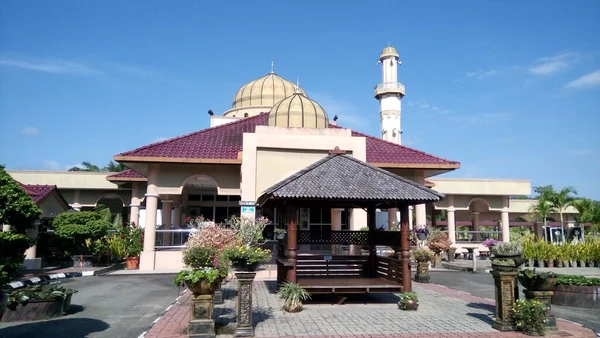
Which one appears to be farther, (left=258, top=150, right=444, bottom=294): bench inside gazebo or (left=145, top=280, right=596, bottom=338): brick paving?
(left=258, top=150, right=444, bottom=294): bench inside gazebo

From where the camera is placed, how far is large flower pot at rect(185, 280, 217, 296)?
295 inches

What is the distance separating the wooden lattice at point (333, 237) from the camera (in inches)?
491

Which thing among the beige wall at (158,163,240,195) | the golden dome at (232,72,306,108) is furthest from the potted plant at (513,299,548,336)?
the golden dome at (232,72,306,108)

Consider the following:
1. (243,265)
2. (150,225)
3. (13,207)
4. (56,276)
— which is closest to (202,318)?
(243,265)

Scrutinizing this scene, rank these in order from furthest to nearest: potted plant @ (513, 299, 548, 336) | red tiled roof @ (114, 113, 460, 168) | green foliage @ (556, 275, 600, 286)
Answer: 1. red tiled roof @ (114, 113, 460, 168)
2. green foliage @ (556, 275, 600, 286)
3. potted plant @ (513, 299, 548, 336)

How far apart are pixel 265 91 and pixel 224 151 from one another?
9.57 metres

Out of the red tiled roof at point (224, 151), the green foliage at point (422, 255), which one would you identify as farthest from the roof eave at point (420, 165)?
the green foliage at point (422, 255)

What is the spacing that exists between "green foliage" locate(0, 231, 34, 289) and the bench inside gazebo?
508cm

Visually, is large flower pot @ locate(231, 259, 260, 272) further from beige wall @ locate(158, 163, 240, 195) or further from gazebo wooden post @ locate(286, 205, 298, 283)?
beige wall @ locate(158, 163, 240, 195)

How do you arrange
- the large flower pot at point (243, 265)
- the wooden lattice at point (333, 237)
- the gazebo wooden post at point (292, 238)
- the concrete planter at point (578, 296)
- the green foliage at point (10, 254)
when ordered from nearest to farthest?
the green foliage at point (10, 254) < the large flower pot at point (243, 265) < the gazebo wooden post at point (292, 238) < the concrete planter at point (578, 296) < the wooden lattice at point (333, 237)

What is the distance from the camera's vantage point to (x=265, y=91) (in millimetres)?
27016

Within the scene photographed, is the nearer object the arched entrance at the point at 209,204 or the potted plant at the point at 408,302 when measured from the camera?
the potted plant at the point at 408,302

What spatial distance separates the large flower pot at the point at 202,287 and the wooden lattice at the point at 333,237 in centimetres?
507

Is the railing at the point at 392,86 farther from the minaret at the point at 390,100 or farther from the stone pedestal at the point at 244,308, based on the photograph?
the stone pedestal at the point at 244,308
